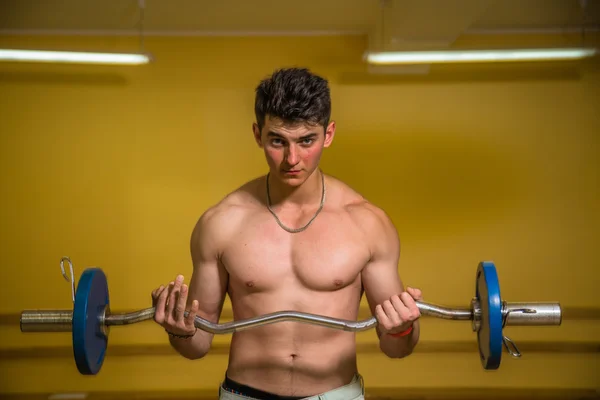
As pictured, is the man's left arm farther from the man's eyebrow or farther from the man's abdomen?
the man's eyebrow

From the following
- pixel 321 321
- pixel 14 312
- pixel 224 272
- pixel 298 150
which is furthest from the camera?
pixel 14 312

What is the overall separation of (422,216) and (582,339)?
4.84ft

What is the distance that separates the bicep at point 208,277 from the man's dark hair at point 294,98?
0.47 metres

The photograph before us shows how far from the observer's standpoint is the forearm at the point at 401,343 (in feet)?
7.89

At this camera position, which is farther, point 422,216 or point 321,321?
point 422,216

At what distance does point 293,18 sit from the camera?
4.66 metres

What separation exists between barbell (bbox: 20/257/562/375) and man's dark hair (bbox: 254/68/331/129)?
26.8 inches

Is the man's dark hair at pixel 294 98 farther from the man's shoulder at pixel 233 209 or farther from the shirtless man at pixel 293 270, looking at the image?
the man's shoulder at pixel 233 209

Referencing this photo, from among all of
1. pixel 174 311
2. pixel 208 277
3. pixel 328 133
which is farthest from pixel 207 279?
pixel 328 133

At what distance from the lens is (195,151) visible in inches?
195

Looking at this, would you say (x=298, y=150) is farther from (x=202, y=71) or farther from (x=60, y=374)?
(x=60, y=374)

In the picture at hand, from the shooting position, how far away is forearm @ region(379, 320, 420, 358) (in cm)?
240

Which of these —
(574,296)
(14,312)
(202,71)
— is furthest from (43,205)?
(574,296)

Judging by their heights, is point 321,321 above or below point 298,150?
below
